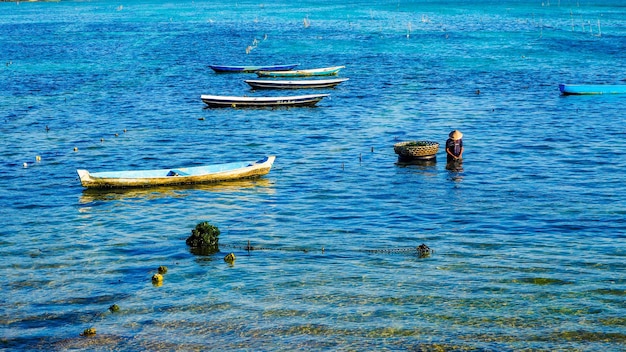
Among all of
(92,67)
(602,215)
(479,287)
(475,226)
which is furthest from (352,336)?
(92,67)

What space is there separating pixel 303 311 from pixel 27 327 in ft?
21.7

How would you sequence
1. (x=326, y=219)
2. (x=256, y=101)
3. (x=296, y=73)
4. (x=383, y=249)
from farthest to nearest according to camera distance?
1. (x=296, y=73)
2. (x=256, y=101)
3. (x=326, y=219)
4. (x=383, y=249)

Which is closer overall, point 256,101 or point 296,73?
point 256,101

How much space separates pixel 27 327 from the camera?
20.1 meters

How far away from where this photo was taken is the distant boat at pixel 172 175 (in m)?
33.2

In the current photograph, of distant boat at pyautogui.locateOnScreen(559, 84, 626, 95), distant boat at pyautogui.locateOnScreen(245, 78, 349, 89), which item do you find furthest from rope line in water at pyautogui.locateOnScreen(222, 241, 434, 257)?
distant boat at pyautogui.locateOnScreen(245, 78, 349, 89)

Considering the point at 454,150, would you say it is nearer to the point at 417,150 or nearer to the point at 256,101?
the point at 417,150

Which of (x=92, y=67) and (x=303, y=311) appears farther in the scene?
(x=92, y=67)

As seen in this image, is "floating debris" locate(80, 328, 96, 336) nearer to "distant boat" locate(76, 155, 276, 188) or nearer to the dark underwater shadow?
the dark underwater shadow

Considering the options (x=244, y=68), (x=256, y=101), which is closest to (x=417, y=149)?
(x=256, y=101)

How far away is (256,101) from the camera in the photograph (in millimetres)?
54531

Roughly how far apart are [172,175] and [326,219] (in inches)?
290

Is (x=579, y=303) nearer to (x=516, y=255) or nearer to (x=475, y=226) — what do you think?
(x=516, y=255)

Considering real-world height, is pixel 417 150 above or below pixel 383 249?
above
